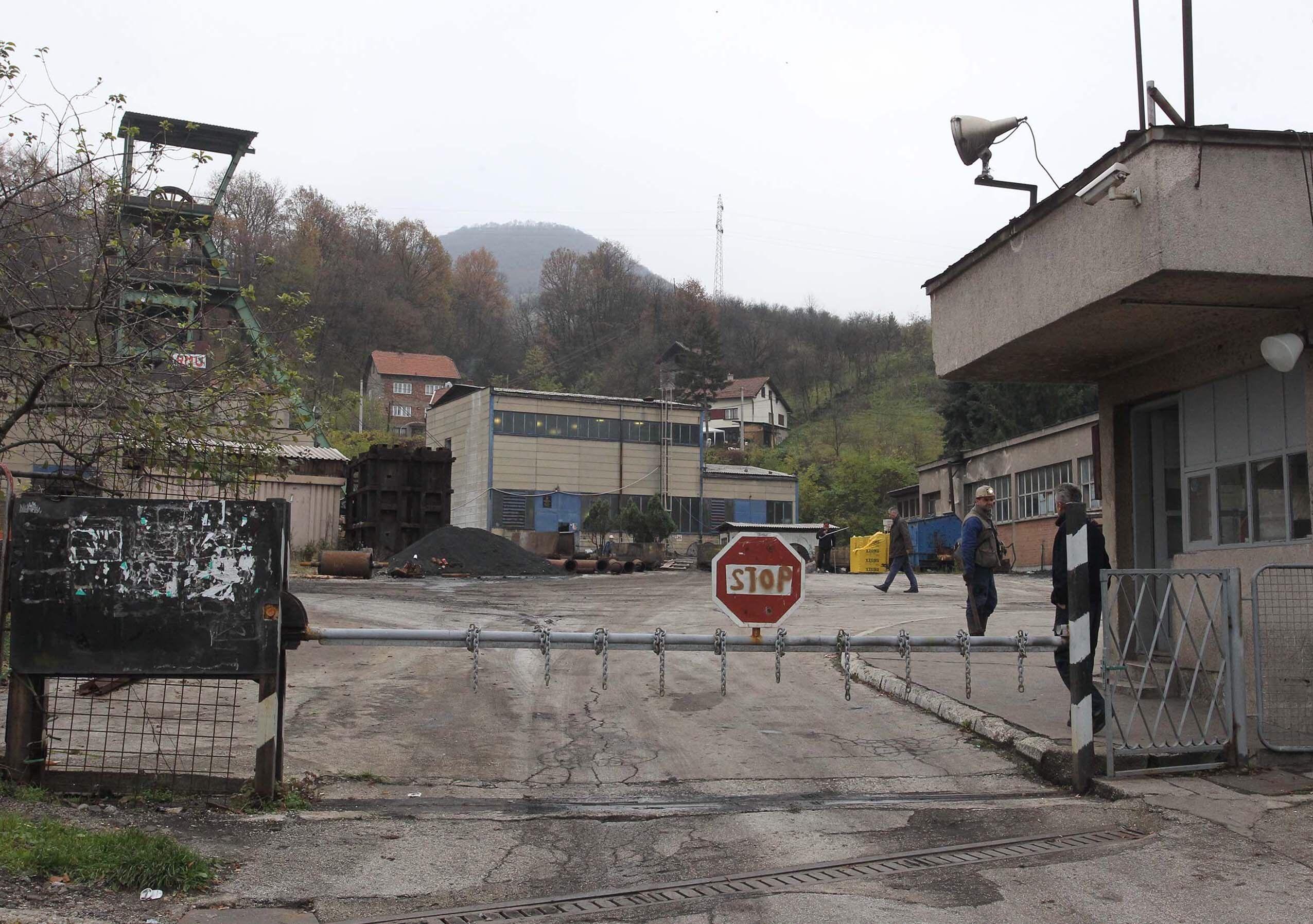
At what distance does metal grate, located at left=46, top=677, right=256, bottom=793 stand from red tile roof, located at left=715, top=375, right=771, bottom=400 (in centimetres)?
8914

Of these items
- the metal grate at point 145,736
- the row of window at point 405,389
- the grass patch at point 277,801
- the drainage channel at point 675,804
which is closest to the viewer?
the grass patch at point 277,801

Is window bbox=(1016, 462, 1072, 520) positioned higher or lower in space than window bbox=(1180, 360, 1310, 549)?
higher

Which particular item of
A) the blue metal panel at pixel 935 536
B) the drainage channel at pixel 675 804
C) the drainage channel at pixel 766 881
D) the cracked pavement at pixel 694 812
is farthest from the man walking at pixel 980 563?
the blue metal panel at pixel 935 536

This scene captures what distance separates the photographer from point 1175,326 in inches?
349

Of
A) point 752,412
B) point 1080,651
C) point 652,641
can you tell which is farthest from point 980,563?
point 752,412

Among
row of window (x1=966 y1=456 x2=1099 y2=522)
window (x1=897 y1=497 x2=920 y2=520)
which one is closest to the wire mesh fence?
row of window (x1=966 y1=456 x2=1099 y2=522)

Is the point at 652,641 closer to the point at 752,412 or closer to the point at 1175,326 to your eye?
the point at 1175,326

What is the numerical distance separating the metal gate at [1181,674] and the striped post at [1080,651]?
13cm

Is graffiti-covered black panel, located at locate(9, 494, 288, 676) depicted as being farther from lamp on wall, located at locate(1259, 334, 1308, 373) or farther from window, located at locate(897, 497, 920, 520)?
window, located at locate(897, 497, 920, 520)

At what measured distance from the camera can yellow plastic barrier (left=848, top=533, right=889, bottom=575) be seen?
3722 centimetres

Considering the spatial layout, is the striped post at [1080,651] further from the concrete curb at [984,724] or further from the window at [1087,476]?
the window at [1087,476]

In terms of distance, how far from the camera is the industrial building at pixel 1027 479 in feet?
118

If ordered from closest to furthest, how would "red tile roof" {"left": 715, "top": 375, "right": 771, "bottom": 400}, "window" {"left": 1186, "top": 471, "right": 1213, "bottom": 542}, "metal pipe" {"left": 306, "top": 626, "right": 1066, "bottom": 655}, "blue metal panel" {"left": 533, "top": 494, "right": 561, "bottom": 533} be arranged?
"metal pipe" {"left": 306, "top": 626, "right": 1066, "bottom": 655} → "window" {"left": 1186, "top": 471, "right": 1213, "bottom": 542} → "blue metal panel" {"left": 533, "top": 494, "right": 561, "bottom": 533} → "red tile roof" {"left": 715, "top": 375, "right": 771, "bottom": 400}

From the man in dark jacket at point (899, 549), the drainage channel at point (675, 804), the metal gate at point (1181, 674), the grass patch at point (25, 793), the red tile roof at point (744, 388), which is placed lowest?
the drainage channel at point (675, 804)
